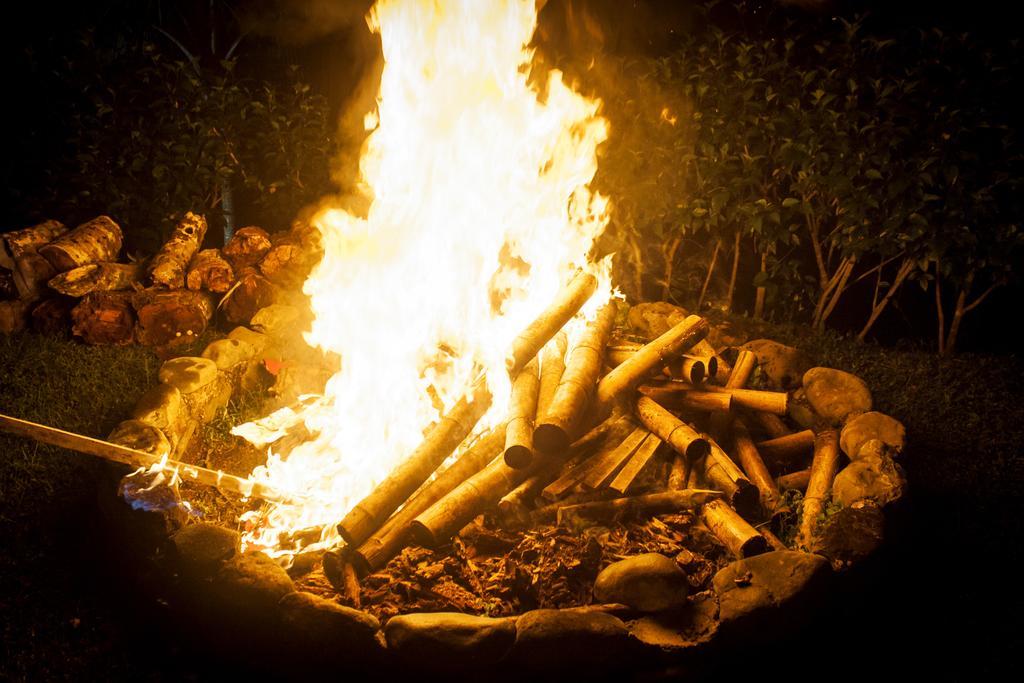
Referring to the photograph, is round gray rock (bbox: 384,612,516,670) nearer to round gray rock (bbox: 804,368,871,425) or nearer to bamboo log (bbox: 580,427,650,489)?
bamboo log (bbox: 580,427,650,489)

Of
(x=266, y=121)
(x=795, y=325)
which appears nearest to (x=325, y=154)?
(x=266, y=121)

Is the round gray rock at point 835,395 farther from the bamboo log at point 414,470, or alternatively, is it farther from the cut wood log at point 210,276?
the cut wood log at point 210,276

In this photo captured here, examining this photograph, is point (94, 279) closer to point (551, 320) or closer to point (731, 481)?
point (551, 320)

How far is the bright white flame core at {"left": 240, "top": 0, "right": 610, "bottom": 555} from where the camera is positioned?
15.6 ft

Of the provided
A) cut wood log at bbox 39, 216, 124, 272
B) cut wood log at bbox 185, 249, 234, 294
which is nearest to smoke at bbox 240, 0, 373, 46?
cut wood log at bbox 39, 216, 124, 272

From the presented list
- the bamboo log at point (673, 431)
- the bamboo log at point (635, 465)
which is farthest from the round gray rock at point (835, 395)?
the bamboo log at point (635, 465)

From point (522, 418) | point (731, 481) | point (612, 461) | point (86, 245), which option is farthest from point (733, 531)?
point (86, 245)

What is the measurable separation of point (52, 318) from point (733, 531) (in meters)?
6.93

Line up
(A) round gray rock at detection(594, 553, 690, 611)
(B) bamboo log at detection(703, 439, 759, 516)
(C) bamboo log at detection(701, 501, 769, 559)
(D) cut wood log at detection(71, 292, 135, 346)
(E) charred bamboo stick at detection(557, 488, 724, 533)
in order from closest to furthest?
(A) round gray rock at detection(594, 553, 690, 611), (C) bamboo log at detection(701, 501, 769, 559), (E) charred bamboo stick at detection(557, 488, 724, 533), (B) bamboo log at detection(703, 439, 759, 516), (D) cut wood log at detection(71, 292, 135, 346)

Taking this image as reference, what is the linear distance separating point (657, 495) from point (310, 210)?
6.03 meters

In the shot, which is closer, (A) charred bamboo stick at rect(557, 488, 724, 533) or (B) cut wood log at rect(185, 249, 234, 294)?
(A) charred bamboo stick at rect(557, 488, 724, 533)

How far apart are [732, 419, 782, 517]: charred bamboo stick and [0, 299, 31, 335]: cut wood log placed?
715 cm

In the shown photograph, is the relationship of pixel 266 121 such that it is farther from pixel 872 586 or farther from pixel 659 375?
pixel 872 586

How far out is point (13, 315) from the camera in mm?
6477
